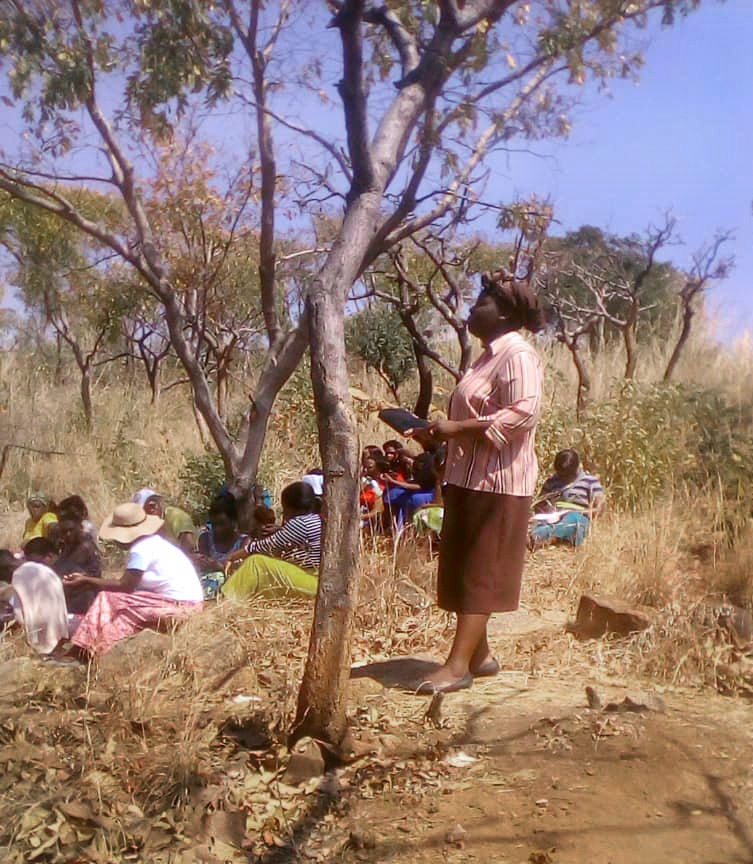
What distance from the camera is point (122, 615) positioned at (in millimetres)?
5059

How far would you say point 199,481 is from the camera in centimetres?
915

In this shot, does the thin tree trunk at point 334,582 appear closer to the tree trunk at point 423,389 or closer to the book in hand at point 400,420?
the book in hand at point 400,420

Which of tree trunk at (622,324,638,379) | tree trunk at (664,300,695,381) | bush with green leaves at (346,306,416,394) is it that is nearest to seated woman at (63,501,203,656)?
tree trunk at (622,324,638,379)

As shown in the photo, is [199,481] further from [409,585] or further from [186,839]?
[186,839]

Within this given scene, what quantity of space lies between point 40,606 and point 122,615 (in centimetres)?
46

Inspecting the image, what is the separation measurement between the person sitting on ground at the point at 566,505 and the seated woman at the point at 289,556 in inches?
67.9

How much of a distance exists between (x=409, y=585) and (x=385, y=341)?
1003 cm

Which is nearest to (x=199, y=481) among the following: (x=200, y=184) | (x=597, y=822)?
(x=200, y=184)

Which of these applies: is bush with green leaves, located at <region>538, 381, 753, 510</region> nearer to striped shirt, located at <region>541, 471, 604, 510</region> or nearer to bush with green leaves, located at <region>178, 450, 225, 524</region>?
striped shirt, located at <region>541, 471, 604, 510</region>

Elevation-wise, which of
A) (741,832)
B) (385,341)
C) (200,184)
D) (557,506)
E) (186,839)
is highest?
(200,184)

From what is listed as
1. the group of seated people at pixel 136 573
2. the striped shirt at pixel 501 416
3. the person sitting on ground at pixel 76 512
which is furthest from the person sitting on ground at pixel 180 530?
the striped shirt at pixel 501 416

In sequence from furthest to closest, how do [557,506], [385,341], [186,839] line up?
[385,341]
[557,506]
[186,839]

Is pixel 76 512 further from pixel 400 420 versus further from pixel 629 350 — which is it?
pixel 629 350

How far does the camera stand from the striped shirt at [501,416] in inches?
160
